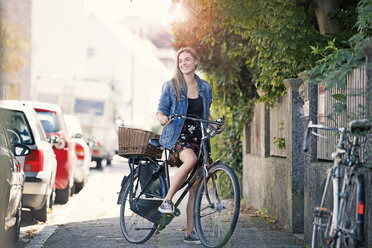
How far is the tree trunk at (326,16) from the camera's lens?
8.45 m

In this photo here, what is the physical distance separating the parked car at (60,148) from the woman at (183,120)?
4534 mm

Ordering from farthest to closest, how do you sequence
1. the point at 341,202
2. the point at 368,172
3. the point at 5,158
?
the point at 5,158 < the point at 368,172 < the point at 341,202

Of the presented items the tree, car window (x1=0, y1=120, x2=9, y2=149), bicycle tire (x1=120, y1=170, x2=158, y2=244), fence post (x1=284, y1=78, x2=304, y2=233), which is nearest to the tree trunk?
the tree

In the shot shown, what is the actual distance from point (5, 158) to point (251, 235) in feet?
9.47

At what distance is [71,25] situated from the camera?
5688 cm

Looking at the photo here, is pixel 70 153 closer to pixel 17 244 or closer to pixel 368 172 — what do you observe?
pixel 17 244

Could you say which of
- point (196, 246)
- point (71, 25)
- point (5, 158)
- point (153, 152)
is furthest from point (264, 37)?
point (71, 25)

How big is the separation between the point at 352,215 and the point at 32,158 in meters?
5.01

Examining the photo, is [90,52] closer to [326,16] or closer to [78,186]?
[78,186]

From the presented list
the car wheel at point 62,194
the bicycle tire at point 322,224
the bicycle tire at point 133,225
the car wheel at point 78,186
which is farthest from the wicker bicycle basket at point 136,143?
the car wheel at point 78,186

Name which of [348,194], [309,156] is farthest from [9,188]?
[348,194]

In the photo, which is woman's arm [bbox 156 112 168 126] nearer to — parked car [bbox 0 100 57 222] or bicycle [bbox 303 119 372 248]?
bicycle [bbox 303 119 372 248]

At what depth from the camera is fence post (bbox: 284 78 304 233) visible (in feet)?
26.1

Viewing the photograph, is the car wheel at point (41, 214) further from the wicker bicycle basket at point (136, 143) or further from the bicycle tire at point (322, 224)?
the bicycle tire at point (322, 224)
